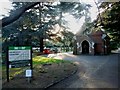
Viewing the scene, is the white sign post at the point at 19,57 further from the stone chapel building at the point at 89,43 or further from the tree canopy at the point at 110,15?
the stone chapel building at the point at 89,43

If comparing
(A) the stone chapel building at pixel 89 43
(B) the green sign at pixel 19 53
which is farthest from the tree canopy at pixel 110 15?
(A) the stone chapel building at pixel 89 43

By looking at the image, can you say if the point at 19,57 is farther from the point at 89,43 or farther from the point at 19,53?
the point at 89,43

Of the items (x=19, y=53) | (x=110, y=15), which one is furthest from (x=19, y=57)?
(x=110, y=15)

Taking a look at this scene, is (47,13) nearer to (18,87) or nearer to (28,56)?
(28,56)

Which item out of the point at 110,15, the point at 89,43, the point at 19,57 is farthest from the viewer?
the point at 89,43

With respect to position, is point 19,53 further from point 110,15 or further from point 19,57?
point 110,15

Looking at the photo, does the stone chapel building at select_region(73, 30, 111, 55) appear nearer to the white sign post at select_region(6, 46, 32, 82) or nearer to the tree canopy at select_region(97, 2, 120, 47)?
the tree canopy at select_region(97, 2, 120, 47)

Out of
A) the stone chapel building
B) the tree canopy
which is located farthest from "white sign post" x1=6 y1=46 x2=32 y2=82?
the stone chapel building

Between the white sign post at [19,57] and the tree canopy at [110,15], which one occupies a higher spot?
the tree canopy at [110,15]

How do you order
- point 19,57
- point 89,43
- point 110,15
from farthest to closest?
1. point 89,43
2. point 110,15
3. point 19,57

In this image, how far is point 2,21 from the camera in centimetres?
1045

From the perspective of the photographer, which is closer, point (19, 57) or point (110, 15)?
point (19, 57)

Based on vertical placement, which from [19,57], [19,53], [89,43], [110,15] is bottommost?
[19,57]

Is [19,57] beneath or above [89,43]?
beneath
